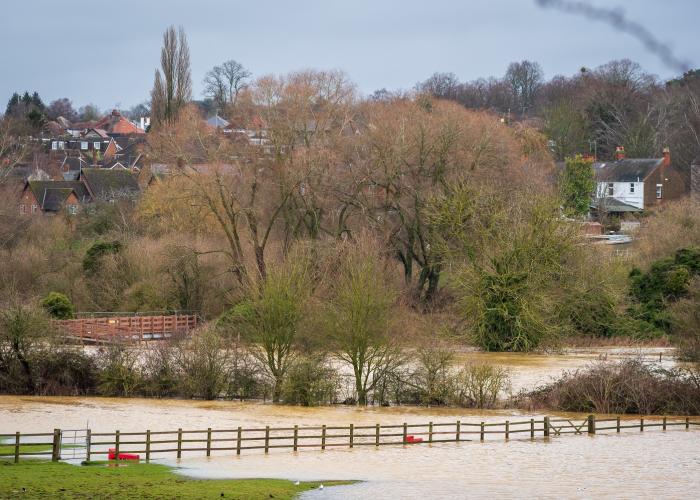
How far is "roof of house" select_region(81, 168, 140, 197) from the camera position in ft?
388

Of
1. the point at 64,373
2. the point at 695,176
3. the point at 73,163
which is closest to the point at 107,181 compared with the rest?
the point at 73,163

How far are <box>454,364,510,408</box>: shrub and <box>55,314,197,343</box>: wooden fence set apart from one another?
62.9ft

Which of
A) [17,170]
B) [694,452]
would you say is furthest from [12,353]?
[17,170]

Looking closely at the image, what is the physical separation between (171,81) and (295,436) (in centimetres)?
7006

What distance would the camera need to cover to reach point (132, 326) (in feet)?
230

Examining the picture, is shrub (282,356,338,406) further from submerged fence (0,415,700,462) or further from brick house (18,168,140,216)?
brick house (18,168,140,216)

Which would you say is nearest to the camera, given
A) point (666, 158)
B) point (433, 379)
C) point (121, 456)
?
point (121, 456)

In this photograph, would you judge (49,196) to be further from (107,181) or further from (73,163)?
(73,163)

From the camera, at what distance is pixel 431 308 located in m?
→ 75.7

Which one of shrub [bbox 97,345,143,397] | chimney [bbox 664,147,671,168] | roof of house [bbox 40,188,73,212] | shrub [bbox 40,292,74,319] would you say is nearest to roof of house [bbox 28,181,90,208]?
roof of house [bbox 40,188,73,212]

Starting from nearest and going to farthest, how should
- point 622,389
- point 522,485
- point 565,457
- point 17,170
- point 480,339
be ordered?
1. point 522,485
2. point 565,457
3. point 622,389
4. point 480,339
5. point 17,170

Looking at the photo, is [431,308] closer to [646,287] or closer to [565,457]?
[646,287]

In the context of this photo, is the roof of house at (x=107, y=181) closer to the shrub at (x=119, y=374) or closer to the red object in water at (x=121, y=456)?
the shrub at (x=119, y=374)

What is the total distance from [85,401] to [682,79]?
119221 mm
